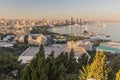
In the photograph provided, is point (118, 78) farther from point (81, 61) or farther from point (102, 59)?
point (81, 61)

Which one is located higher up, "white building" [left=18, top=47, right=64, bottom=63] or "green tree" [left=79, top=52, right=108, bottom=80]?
"green tree" [left=79, top=52, right=108, bottom=80]

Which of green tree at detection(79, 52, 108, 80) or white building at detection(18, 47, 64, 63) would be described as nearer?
green tree at detection(79, 52, 108, 80)

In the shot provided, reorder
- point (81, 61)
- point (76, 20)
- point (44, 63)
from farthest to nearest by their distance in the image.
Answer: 1. point (76, 20)
2. point (81, 61)
3. point (44, 63)

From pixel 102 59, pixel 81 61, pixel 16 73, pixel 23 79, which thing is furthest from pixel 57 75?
pixel 81 61

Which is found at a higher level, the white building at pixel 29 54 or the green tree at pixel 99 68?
the green tree at pixel 99 68

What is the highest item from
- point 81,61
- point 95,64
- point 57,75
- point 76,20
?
point 95,64

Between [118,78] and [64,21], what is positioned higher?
[118,78]

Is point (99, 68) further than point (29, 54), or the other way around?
point (29, 54)

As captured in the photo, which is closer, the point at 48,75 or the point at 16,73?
the point at 48,75

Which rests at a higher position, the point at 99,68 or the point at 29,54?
the point at 99,68

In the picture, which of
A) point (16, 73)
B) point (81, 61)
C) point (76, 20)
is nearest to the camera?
point (16, 73)

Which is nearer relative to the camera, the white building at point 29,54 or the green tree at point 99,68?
the green tree at point 99,68
